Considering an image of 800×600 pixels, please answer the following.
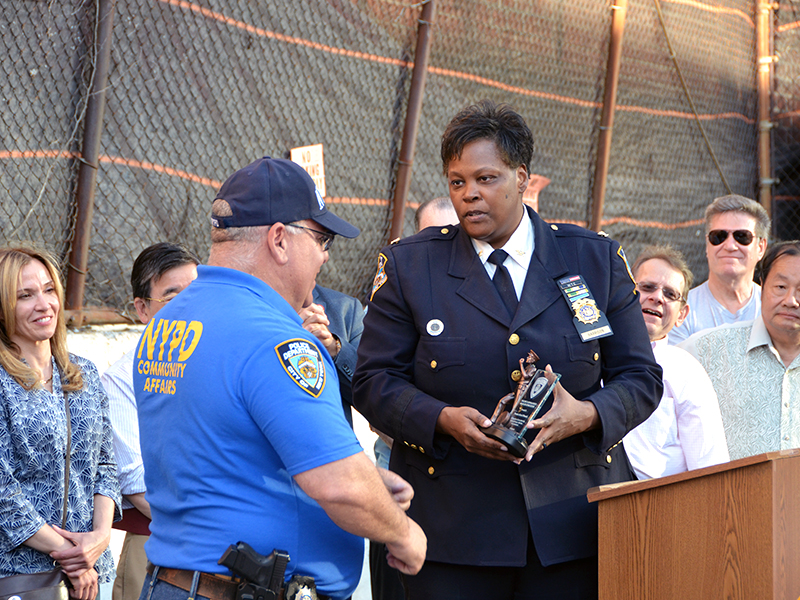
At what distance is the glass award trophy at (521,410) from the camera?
1.95 m

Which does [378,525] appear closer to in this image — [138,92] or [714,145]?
[138,92]

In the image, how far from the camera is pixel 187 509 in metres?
1.68

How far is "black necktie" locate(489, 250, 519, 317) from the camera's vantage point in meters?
2.25

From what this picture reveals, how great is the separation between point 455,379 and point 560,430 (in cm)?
31

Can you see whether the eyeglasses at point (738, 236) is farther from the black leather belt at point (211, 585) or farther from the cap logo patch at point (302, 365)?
the black leather belt at point (211, 585)

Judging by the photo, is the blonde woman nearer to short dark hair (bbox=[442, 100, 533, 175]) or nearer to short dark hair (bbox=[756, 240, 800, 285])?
short dark hair (bbox=[442, 100, 533, 175])

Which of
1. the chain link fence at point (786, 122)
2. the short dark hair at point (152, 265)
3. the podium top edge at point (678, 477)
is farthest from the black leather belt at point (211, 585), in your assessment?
the chain link fence at point (786, 122)

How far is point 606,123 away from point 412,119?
5.95ft

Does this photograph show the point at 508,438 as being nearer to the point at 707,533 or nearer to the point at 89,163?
the point at 707,533

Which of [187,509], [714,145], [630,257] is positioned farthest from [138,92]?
[714,145]


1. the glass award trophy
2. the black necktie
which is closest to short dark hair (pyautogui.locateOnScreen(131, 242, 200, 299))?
the black necktie

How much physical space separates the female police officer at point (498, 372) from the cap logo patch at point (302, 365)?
54cm

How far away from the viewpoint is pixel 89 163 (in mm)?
3793

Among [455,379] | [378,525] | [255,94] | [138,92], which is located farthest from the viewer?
[255,94]
